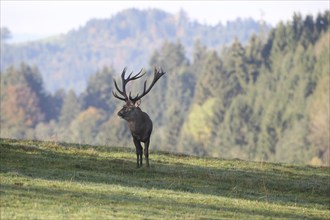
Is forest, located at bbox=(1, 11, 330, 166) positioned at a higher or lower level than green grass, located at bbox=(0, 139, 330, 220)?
higher

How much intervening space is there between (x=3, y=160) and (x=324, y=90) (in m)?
122

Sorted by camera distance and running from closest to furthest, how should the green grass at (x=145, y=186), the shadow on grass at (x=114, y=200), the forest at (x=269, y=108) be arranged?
the green grass at (x=145, y=186) → the shadow on grass at (x=114, y=200) → the forest at (x=269, y=108)

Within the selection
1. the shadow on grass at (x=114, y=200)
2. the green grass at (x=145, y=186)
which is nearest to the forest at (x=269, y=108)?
the green grass at (x=145, y=186)

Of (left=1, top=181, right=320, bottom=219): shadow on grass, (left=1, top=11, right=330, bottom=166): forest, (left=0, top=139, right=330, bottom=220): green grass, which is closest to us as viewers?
(left=0, top=139, right=330, bottom=220): green grass

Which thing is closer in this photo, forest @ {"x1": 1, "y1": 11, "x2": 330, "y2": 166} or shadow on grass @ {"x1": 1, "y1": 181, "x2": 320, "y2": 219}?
shadow on grass @ {"x1": 1, "y1": 181, "x2": 320, "y2": 219}

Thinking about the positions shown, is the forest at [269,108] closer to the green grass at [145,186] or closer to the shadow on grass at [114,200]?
the green grass at [145,186]

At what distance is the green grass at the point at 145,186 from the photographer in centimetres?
2339

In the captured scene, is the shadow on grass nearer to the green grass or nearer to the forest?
the green grass

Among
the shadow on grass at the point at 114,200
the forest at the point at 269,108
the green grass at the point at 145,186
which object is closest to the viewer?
the green grass at the point at 145,186

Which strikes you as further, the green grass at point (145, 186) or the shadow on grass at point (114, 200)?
the shadow on grass at point (114, 200)

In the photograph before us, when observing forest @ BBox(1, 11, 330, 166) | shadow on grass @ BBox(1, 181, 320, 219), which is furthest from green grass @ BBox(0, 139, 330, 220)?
forest @ BBox(1, 11, 330, 166)

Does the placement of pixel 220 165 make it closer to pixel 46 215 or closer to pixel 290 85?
pixel 46 215

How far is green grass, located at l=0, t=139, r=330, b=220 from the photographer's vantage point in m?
23.4

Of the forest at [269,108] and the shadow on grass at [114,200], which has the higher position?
the forest at [269,108]
